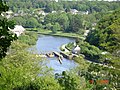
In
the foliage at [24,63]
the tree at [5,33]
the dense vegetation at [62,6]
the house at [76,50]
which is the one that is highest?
the tree at [5,33]

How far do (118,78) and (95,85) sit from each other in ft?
19.4

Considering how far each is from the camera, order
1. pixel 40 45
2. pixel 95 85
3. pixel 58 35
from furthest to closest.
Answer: pixel 58 35
pixel 40 45
pixel 95 85

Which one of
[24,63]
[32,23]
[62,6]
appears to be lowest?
[62,6]

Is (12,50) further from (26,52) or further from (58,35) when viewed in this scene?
(58,35)

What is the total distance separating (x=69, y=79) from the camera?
15938 millimetres

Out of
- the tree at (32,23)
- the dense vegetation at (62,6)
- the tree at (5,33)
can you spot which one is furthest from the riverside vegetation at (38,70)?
the dense vegetation at (62,6)

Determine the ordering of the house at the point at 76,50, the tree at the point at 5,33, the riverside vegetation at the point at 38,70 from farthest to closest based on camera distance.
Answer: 1. the house at the point at 76,50
2. the riverside vegetation at the point at 38,70
3. the tree at the point at 5,33

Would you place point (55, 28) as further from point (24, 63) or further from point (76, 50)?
point (24, 63)

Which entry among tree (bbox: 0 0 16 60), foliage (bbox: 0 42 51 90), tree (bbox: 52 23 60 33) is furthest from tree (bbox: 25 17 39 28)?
tree (bbox: 0 0 16 60)

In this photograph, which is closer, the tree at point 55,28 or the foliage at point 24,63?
the foliage at point 24,63

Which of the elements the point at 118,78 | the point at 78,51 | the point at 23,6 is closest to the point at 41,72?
the point at 118,78

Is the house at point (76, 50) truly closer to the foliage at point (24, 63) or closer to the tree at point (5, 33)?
the foliage at point (24, 63)

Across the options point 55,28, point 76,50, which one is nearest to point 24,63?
point 76,50

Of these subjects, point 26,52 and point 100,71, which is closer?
point 26,52
